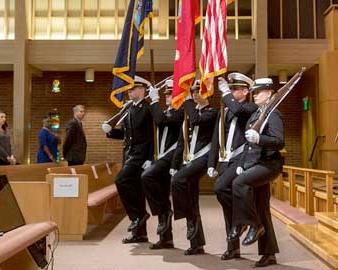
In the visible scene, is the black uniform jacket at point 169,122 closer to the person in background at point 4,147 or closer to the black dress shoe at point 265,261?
the black dress shoe at point 265,261

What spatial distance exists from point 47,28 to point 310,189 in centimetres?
812

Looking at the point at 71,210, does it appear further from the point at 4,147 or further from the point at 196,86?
the point at 4,147

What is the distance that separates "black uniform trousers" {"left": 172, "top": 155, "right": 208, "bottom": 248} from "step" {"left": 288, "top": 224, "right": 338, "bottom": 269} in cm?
113

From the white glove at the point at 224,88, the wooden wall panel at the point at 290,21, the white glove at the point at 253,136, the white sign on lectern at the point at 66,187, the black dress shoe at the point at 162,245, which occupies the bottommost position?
the black dress shoe at the point at 162,245

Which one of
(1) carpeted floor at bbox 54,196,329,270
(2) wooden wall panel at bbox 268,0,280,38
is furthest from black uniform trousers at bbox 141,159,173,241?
(2) wooden wall panel at bbox 268,0,280,38

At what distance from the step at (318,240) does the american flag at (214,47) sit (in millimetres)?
1811

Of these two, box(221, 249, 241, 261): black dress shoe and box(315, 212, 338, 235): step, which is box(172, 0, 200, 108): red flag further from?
box(315, 212, 338, 235): step

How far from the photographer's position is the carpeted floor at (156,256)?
189 inches

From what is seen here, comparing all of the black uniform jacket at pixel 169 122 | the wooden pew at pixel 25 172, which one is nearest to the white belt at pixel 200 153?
the black uniform jacket at pixel 169 122

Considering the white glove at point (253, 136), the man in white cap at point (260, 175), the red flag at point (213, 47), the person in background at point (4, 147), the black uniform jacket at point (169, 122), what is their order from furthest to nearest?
the person in background at point (4, 147)
the black uniform jacket at point (169, 122)
the red flag at point (213, 47)
the man in white cap at point (260, 175)
the white glove at point (253, 136)

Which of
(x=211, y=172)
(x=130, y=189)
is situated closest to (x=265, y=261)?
(x=211, y=172)

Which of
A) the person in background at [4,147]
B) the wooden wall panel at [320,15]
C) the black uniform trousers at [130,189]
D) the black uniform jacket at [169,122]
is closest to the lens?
the black uniform jacket at [169,122]

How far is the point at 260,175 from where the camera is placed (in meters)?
4.56

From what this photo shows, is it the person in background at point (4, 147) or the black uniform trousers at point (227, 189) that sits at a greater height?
the person in background at point (4, 147)
